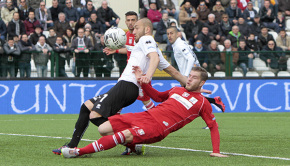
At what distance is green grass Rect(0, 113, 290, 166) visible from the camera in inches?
259

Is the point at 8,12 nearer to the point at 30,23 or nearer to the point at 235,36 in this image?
the point at 30,23

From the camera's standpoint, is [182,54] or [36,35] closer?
[182,54]

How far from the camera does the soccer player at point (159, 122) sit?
6652 millimetres

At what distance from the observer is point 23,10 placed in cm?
1992

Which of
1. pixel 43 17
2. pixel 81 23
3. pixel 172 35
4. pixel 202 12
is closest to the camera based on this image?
pixel 172 35

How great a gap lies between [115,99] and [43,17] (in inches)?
A: 542

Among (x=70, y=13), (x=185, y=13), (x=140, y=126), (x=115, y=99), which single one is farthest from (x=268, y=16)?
(x=140, y=126)

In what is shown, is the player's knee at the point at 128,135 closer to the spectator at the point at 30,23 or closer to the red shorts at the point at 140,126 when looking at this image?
the red shorts at the point at 140,126

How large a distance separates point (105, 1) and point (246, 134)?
11.7 metres

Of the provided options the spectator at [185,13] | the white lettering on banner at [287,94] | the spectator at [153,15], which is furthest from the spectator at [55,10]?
the white lettering on banner at [287,94]

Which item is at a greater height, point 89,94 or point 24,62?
point 24,62

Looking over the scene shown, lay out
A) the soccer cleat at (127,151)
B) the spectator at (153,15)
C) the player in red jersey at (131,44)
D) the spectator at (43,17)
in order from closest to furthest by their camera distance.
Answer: the soccer cleat at (127,151) < the player in red jersey at (131,44) < the spectator at (43,17) < the spectator at (153,15)

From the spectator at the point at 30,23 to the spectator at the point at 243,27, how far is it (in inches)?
297

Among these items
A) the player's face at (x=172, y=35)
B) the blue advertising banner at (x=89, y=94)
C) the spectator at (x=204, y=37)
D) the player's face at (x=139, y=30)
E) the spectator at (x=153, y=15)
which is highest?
the player's face at (x=139, y=30)
